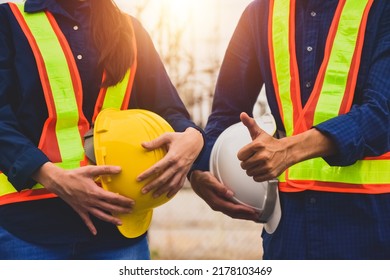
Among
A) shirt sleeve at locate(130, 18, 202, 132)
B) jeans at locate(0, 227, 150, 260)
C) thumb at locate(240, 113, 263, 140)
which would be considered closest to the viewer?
thumb at locate(240, 113, 263, 140)

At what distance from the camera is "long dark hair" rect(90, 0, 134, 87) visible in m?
2.07

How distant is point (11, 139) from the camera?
73.0 inches

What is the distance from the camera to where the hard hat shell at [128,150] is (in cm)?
187

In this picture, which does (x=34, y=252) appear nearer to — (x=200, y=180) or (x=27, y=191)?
(x=27, y=191)

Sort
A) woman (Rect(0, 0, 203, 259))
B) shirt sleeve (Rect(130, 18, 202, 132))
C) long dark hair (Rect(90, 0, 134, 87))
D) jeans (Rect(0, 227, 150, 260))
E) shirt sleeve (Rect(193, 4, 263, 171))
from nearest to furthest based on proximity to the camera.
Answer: woman (Rect(0, 0, 203, 259)) → jeans (Rect(0, 227, 150, 260)) → long dark hair (Rect(90, 0, 134, 87)) → shirt sleeve (Rect(130, 18, 202, 132)) → shirt sleeve (Rect(193, 4, 263, 171))

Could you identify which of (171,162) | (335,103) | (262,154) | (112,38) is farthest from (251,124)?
(112,38)

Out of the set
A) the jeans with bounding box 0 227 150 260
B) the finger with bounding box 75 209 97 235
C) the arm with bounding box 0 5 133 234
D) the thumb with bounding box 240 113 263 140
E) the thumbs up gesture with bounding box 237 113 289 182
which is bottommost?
the jeans with bounding box 0 227 150 260

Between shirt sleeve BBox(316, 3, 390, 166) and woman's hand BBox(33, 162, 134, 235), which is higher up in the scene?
shirt sleeve BBox(316, 3, 390, 166)

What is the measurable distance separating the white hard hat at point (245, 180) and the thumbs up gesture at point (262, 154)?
0.29 m

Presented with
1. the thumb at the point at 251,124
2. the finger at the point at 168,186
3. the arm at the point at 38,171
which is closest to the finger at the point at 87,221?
the arm at the point at 38,171

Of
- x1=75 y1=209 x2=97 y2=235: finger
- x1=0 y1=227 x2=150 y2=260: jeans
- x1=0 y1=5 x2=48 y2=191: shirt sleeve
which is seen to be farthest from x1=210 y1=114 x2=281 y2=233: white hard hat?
x1=0 y1=5 x2=48 y2=191: shirt sleeve

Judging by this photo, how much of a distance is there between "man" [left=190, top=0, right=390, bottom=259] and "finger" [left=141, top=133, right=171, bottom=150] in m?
0.35

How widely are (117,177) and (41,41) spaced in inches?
20.5

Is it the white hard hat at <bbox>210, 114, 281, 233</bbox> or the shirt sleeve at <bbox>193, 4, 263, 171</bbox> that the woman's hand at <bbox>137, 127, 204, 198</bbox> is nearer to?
the white hard hat at <bbox>210, 114, 281, 233</bbox>
